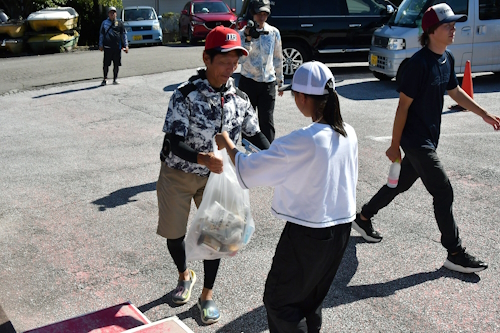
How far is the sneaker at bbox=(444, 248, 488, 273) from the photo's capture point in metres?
4.51

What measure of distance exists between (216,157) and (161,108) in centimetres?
751

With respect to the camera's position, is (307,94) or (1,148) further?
(1,148)

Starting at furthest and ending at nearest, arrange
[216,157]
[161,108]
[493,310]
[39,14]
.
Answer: [39,14]
[161,108]
[493,310]
[216,157]

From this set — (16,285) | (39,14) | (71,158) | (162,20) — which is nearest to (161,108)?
(71,158)

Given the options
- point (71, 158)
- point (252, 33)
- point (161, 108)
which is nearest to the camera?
point (252, 33)

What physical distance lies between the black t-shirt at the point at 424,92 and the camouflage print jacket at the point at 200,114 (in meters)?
1.38

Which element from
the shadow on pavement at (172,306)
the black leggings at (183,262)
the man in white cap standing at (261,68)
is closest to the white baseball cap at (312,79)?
the black leggings at (183,262)

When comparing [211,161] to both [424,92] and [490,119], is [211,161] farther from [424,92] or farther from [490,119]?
[490,119]

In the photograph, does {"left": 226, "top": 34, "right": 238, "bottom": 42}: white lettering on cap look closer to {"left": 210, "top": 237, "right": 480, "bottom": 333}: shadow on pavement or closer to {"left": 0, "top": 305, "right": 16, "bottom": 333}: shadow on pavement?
{"left": 210, "top": 237, "right": 480, "bottom": 333}: shadow on pavement

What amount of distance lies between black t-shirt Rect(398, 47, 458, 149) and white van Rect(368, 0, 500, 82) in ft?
24.8

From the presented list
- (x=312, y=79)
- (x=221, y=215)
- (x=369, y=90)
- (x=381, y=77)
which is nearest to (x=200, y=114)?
(x=221, y=215)

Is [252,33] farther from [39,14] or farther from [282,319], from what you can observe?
[39,14]

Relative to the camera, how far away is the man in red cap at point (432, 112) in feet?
14.1

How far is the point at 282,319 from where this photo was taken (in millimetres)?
3039
